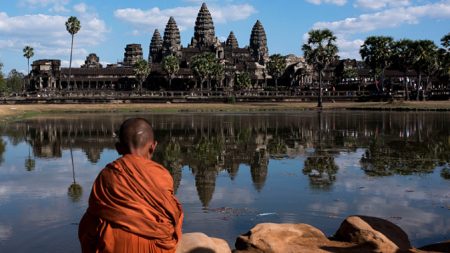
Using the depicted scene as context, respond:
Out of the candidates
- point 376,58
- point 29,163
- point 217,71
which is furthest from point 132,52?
point 29,163

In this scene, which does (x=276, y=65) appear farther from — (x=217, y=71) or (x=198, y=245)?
(x=198, y=245)

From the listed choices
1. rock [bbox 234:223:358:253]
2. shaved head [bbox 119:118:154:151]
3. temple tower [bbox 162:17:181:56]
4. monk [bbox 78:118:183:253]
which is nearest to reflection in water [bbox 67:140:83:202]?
rock [bbox 234:223:358:253]

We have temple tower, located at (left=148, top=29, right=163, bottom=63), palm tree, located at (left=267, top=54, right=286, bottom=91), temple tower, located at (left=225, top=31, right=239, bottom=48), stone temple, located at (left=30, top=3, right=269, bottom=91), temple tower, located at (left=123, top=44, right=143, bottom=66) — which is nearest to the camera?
palm tree, located at (left=267, top=54, right=286, bottom=91)

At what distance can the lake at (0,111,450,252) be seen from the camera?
1234 centimetres

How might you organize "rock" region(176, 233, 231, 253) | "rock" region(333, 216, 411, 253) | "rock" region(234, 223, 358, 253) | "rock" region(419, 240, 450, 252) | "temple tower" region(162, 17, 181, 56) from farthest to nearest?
"temple tower" region(162, 17, 181, 56)
"rock" region(419, 240, 450, 252)
"rock" region(333, 216, 411, 253)
"rock" region(234, 223, 358, 253)
"rock" region(176, 233, 231, 253)

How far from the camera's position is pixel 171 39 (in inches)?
6339

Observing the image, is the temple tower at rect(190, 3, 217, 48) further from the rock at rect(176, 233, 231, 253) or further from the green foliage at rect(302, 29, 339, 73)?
the rock at rect(176, 233, 231, 253)

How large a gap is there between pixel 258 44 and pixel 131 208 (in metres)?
172

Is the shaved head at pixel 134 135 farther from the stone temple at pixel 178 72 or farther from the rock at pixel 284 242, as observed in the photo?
the stone temple at pixel 178 72

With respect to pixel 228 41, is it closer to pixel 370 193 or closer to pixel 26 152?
pixel 26 152

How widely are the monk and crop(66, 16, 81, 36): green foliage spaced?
109 metres

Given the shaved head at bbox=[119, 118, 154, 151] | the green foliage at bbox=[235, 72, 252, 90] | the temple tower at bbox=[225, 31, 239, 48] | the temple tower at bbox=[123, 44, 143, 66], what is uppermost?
the temple tower at bbox=[225, 31, 239, 48]

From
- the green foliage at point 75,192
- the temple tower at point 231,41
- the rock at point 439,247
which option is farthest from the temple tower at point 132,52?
the rock at point 439,247

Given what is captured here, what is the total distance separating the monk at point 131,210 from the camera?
15.5 ft
